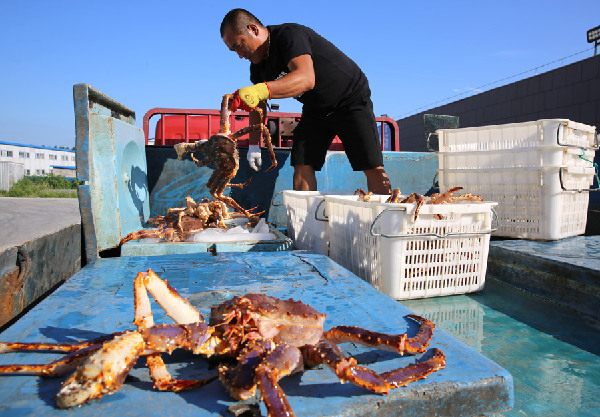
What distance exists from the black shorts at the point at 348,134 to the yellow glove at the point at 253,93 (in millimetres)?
984

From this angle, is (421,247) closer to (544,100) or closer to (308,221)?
(308,221)

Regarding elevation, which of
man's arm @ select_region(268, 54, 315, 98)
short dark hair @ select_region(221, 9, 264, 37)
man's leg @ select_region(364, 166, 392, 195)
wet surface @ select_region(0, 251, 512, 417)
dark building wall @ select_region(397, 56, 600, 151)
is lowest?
wet surface @ select_region(0, 251, 512, 417)

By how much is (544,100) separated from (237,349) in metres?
14.4

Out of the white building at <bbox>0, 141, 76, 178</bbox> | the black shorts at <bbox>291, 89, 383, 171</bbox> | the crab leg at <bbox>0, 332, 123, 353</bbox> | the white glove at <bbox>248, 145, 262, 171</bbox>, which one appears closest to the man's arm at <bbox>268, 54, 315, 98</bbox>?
the black shorts at <bbox>291, 89, 383, 171</bbox>

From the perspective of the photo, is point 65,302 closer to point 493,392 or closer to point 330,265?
point 330,265

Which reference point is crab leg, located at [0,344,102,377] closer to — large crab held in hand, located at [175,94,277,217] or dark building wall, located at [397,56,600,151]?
large crab held in hand, located at [175,94,277,217]

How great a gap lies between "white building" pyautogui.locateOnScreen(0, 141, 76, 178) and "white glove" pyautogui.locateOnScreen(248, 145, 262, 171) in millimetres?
39852

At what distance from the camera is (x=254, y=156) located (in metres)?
4.68

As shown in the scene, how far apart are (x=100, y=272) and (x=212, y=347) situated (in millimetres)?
1549

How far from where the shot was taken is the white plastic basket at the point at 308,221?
3426 millimetres

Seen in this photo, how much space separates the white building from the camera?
37500 millimetres

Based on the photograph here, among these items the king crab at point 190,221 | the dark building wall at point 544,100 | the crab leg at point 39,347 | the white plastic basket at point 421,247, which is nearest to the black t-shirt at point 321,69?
the king crab at point 190,221

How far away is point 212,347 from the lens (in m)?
1.21

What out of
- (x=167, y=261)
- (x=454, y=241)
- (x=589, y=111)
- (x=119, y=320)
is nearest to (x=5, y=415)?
(x=119, y=320)
